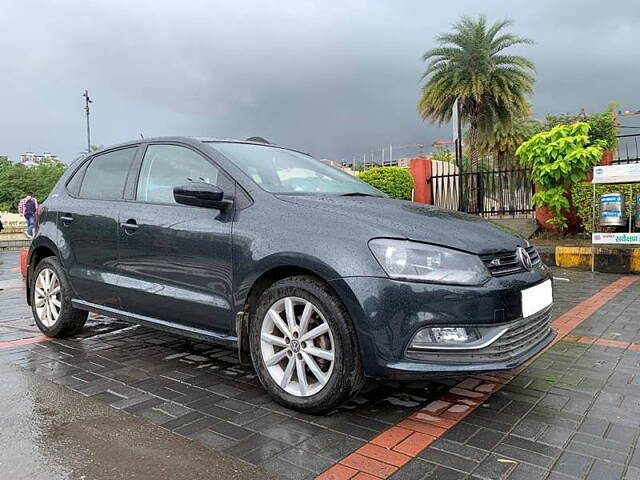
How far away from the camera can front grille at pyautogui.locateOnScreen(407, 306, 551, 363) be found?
2.77m

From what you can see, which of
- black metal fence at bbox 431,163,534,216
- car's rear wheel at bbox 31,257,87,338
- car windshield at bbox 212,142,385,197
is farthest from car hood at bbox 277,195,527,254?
black metal fence at bbox 431,163,534,216

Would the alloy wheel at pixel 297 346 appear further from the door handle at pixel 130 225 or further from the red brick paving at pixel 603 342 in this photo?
the red brick paving at pixel 603 342

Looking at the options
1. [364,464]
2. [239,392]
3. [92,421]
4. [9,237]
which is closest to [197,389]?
[239,392]

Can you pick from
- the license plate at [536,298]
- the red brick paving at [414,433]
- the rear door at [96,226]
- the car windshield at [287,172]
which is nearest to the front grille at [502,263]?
the license plate at [536,298]

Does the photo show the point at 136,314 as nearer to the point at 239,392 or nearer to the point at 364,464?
the point at 239,392

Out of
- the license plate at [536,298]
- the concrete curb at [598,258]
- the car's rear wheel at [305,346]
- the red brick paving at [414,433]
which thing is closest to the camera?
the red brick paving at [414,433]

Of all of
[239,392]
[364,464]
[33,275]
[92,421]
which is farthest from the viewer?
[33,275]

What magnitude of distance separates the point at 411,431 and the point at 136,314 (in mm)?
2245

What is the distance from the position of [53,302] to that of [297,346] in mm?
2875

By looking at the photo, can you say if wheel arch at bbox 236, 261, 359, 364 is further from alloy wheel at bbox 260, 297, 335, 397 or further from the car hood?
the car hood

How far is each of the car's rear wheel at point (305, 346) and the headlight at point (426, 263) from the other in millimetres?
365

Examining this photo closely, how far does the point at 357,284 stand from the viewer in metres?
2.79

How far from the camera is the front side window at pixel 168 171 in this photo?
373 cm

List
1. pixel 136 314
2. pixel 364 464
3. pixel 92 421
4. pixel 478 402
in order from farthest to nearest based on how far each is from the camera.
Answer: pixel 136 314 → pixel 478 402 → pixel 92 421 → pixel 364 464
